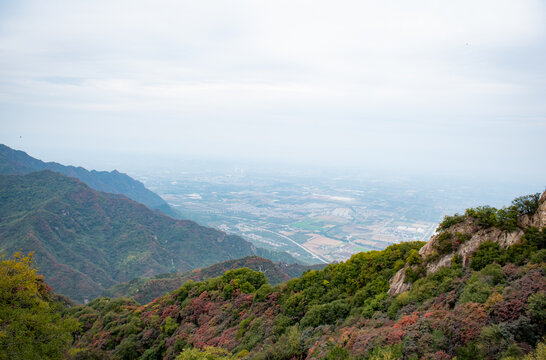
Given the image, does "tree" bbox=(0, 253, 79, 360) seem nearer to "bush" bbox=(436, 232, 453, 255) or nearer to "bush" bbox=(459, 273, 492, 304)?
"bush" bbox=(459, 273, 492, 304)

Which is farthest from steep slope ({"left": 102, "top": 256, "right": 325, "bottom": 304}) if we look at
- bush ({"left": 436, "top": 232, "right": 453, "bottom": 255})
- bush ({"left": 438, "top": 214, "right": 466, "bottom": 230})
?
bush ({"left": 436, "top": 232, "right": 453, "bottom": 255})

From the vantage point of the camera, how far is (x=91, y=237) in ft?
370

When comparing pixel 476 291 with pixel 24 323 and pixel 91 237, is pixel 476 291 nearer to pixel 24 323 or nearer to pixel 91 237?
pixel 24 323

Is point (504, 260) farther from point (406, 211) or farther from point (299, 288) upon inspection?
point (406, 211)

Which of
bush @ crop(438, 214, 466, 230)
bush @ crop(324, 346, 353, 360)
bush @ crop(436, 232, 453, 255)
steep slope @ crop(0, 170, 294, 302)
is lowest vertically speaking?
steep slope @ crop(0, 170, 294, 302)

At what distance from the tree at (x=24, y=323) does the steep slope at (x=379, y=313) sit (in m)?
3.44

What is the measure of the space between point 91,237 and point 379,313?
417ft

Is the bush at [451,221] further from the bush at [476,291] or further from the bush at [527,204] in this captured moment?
the bush at [476,291]

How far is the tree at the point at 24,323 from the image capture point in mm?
12930

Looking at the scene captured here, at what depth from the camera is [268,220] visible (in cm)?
18225

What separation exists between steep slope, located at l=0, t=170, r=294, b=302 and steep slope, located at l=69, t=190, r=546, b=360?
66137mm

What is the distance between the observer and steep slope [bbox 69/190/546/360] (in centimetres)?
981

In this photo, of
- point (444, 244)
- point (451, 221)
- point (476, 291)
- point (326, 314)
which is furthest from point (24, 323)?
point (451, 221)

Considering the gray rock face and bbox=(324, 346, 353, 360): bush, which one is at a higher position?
the gray rock face
